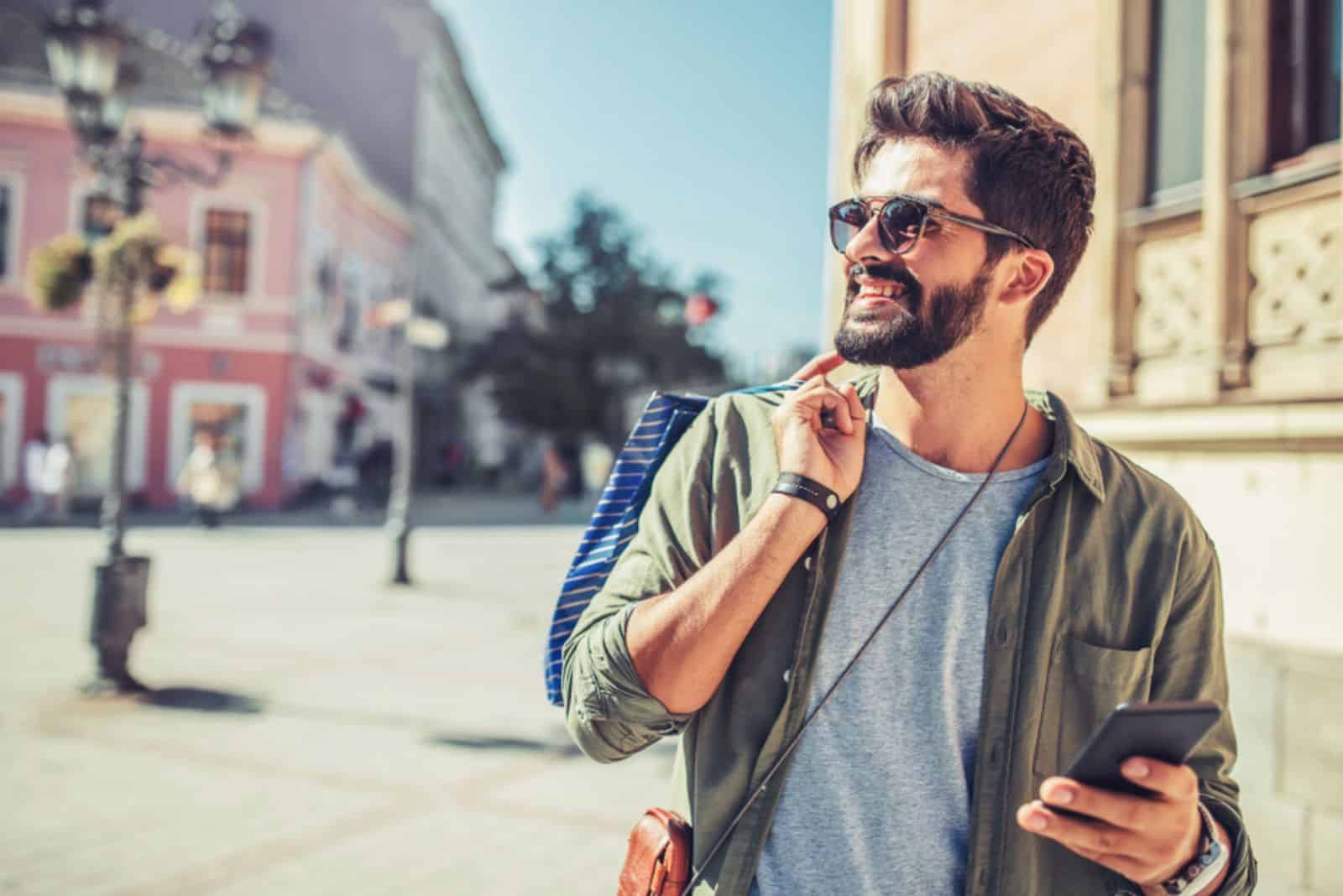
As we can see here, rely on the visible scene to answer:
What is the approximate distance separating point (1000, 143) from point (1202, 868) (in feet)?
3.61

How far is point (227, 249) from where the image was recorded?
87.3 ft

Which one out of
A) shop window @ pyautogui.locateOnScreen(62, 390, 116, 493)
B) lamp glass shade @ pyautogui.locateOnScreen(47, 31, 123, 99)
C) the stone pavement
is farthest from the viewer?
shop window @ pyautogui.locateOnScreen(62, 390, 116, 493)

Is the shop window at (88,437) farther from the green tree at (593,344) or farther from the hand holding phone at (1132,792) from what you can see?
the hand holding phone at (1132,792)

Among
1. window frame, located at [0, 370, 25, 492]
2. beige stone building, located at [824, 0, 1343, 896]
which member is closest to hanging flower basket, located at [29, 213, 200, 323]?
beige stone building, located at [824, 0, 1343, 896]

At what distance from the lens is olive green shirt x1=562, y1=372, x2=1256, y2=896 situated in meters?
1.58

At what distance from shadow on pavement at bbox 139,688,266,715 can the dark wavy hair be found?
598cm

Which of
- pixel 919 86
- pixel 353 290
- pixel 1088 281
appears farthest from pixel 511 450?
pixel 919 86

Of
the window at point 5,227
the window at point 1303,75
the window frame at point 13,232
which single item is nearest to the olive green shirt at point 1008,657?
the window at point 1303,75

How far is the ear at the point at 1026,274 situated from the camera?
181 centimetres

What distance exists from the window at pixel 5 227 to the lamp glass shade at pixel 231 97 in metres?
20.0

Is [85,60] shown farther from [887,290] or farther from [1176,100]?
[887,290]

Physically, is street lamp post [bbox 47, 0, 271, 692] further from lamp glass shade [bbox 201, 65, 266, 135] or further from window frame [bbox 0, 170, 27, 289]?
window frame [bbox 0, 170, 27, 289]

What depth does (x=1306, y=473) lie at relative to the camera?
4.17 meters

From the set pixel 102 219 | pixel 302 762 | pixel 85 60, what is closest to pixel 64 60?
pixel 85 60
